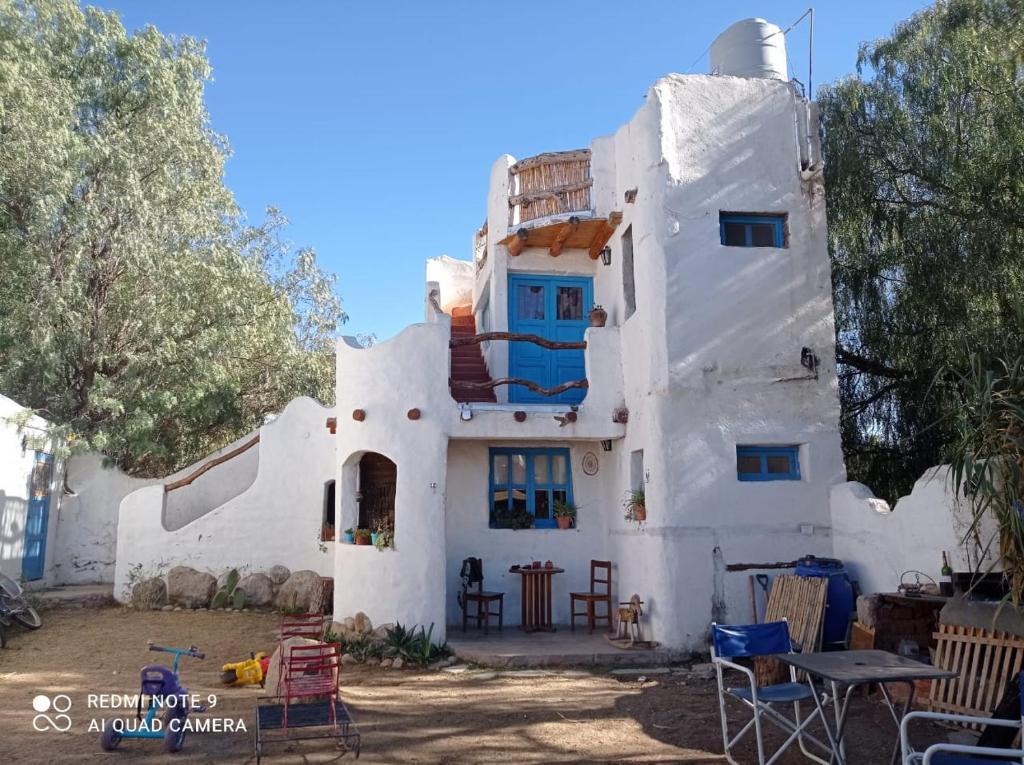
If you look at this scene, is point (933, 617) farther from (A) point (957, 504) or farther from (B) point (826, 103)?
(B) point (826, 103)

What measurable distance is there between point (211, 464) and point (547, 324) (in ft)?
22.5

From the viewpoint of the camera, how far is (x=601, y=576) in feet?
37.5

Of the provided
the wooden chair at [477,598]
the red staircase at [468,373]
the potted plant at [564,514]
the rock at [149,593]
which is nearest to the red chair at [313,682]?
the wooden chair at [477,598]

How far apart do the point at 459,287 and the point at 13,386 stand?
9.42m

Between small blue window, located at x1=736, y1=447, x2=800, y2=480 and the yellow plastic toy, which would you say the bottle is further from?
the yellow plastic toy

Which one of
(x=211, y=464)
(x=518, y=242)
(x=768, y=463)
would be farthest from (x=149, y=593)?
(x=768, y=463)

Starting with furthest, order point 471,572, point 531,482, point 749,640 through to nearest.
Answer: point 531,482, point 471,572, point 749,640

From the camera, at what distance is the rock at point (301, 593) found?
1233 cm

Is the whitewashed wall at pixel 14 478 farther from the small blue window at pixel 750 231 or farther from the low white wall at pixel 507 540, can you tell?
the small blue window at pixel 750 231

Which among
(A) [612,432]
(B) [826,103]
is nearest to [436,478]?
(A) [612,432]

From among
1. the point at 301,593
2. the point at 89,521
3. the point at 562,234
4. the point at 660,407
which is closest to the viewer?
the point at 660,407

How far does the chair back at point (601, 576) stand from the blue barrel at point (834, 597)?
300 cm

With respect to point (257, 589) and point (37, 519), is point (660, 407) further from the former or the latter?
point (37, 519)

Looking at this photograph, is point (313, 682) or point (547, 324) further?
point (547, 324)
